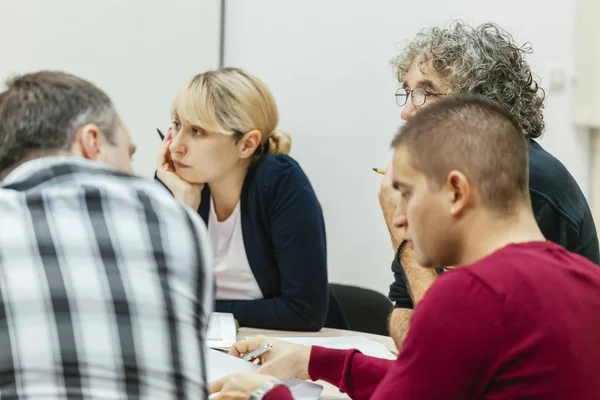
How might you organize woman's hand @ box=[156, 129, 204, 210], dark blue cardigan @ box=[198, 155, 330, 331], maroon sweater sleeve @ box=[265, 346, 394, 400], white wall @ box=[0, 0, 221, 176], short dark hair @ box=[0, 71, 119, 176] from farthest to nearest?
white wall @ box=[0, 0, 221, 176] → woman's hand @ box=[156, 129, 204, 210] → dark blue cardigan @ box=[198, 155, 330, 331] → maroon sweater sleeve @ box=[265, 346, 394, 400] → short dark hair @ box=[0, 71, 119, 176]

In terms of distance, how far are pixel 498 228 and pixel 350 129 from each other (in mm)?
2097

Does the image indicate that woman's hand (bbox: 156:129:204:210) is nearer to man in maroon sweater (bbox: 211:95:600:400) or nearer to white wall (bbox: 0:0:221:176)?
white wall (bbox: 0:0:221:176)

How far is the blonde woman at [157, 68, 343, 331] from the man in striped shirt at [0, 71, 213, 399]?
1184 millimetres

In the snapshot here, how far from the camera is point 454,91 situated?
2062mm

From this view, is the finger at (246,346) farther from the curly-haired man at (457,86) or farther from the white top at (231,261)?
the white top at (231,261)

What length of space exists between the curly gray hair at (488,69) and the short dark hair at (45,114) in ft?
3.23

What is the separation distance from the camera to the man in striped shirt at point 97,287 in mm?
1121

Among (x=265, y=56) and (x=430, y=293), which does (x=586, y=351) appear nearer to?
(x=430, y=293)

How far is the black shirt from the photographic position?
1813 millimetres

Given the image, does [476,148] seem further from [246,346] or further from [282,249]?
[282,249]

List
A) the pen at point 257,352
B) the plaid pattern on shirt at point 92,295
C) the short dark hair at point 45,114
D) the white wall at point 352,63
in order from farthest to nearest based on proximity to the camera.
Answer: the white wall at point 352,63
the pen at point 257,352
the short dark hair at point 45,114
the plaid pattern on shirt at point 92,295

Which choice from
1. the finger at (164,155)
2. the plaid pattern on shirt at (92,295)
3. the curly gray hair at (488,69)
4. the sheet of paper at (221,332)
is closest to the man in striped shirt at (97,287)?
the plaid pattern on shirt at (92,295)

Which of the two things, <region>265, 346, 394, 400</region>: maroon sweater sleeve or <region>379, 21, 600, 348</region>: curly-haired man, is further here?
<region>379, 21, 600, 348</region>: curly-haired man

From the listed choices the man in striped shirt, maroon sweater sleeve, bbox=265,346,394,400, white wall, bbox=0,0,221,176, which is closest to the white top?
maroon sweater sleeve, bbox=265,346,394,400
